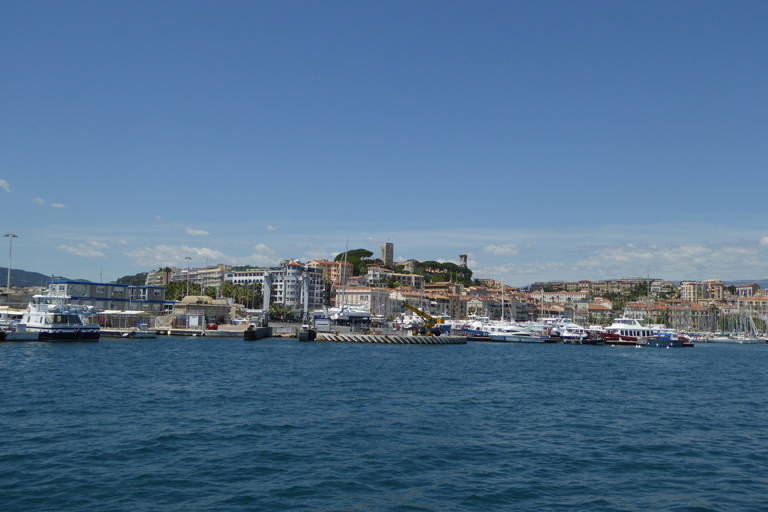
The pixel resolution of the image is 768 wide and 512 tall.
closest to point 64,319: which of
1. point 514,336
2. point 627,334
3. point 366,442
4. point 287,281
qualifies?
point 366,442

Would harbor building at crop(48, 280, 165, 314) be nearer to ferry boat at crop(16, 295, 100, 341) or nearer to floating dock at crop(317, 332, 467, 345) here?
ferry boat at crop(16, 295, 100, 341)

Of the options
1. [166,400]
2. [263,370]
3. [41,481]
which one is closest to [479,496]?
[41,481]

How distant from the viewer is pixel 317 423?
2091 centimetres

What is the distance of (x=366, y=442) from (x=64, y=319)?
158 ft

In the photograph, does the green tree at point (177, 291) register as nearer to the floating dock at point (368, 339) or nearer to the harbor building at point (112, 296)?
the harbor building at point (112, 296)

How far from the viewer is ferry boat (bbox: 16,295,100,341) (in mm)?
54719

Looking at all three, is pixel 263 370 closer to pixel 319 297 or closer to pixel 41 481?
pixel 41 481

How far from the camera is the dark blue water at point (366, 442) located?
13328 millimetres

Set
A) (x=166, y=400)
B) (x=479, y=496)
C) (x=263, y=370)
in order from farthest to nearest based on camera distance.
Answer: (x=263, y=370) → (x=166, y=400) → (x=479, y=496)

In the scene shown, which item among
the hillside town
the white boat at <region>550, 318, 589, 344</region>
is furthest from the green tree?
the white boat at <region>550, 318, 589, 344</region>

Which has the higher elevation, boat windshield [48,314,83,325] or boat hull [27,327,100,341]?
boat windshield [48,314,83,325]

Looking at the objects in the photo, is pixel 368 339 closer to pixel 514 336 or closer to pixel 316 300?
pixel 514 336

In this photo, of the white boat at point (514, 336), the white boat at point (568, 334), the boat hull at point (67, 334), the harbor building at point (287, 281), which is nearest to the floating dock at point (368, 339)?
the white boat at point (514, 336)

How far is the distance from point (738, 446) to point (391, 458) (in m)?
11.7
